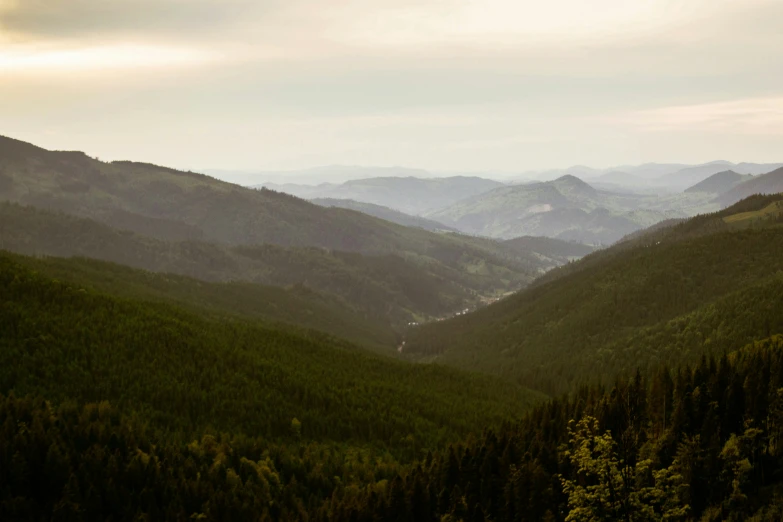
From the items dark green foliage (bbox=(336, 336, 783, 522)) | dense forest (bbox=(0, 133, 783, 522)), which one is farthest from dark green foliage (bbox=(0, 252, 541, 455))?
dark green foliage (bbox=(336, 336, 783, 522))

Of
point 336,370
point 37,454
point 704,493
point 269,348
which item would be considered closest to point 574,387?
point 336,370

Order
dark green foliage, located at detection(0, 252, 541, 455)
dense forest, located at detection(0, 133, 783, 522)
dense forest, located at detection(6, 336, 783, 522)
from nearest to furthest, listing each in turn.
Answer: dense forest, located at detection(6, 336, 783, 522) → dense forest, located at detection(0, 133, 783, 522) → dark green foliage, located at detection(0, 252, 541, 455)

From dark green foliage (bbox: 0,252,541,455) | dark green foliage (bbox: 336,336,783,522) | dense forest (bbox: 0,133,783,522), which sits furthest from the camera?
dark green foliage (bbox: 0,252,541,455)

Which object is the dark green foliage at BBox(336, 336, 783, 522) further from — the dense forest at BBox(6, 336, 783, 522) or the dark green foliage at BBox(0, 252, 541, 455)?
the dark green foliage at BBox(0, 252, 541, 455)

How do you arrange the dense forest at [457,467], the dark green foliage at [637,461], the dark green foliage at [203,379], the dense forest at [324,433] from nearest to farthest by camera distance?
the dark green foliage at [637,461]
the dense forest at [457,467]
the dense forest at [324,433]
the dark green foliage at [203,379]

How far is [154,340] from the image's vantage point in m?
142

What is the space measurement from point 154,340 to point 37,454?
229 feet

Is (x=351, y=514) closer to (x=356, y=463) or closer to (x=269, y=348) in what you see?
(x=356, y=463)

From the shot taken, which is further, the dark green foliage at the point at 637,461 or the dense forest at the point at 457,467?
the dense forest at the point at 457,467

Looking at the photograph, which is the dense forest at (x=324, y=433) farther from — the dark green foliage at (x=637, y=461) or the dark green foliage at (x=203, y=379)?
the dark green foliage at (x=203, y=379)

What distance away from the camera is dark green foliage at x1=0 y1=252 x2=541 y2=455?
113 m

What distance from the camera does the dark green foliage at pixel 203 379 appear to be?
112625 mm

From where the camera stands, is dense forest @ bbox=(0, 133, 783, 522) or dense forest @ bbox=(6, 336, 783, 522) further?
dense forest @ bbox=(0, 133, 783, 522)

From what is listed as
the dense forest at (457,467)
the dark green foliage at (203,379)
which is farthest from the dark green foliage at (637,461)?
the dark green foliage at (203,379)
